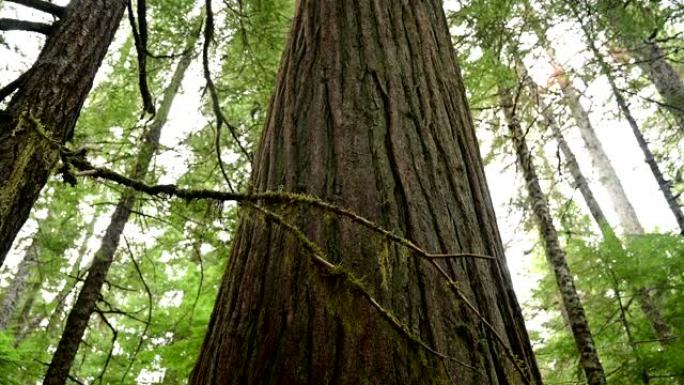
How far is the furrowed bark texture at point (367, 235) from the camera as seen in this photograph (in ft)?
3.81

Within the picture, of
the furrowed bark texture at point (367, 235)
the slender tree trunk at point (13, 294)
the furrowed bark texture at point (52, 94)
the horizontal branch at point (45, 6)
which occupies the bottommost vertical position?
the furrowed bark texture at point (367, 235)

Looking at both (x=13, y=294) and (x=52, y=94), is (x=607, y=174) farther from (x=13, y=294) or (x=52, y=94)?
(x=13, y=294)

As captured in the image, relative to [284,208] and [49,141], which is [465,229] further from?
[49,141]

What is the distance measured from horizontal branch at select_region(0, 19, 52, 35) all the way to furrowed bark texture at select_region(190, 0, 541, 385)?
168 centimetres

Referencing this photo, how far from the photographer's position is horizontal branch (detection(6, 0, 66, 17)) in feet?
8.82

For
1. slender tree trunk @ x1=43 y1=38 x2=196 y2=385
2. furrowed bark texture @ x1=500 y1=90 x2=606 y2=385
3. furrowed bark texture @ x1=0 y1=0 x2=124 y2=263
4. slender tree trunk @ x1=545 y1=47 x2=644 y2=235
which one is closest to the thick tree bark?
slender tree trunk @ x1=545 y1=47 x2=644 y2=235

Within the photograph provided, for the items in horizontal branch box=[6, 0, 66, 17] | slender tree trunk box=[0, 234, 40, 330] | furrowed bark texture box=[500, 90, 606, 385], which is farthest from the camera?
slender tree trunk box=[0, 234, 40, 330]

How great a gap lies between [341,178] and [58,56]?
2086 millimetres

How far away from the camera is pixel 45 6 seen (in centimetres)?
272

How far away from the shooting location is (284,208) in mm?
1215

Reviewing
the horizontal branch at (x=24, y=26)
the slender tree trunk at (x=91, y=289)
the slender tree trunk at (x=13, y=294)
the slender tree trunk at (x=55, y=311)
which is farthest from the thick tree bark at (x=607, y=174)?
the slender tree trunk at (x=13, y=294)

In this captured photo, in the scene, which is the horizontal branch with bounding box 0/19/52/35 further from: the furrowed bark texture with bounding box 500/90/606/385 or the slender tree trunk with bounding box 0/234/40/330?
the slender tree trunk with bounding box 0/234/40/330

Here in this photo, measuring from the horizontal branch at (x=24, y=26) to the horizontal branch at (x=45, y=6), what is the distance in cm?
10

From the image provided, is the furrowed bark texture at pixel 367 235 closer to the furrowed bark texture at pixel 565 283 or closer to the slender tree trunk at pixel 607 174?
the furrowed bark texture at pixel 565 283
